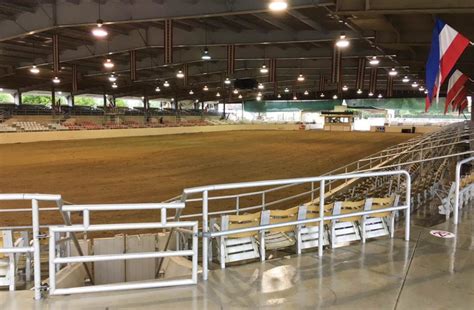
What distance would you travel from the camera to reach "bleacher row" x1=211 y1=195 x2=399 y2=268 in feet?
18.4

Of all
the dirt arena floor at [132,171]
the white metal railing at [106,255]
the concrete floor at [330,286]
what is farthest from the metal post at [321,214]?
the dirt arena floor at [132,171]

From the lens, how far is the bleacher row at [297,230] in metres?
5.60

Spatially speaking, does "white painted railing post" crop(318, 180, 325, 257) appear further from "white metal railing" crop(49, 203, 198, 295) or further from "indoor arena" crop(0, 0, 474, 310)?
"white metal railing" crop(49, 203, 198, 295)

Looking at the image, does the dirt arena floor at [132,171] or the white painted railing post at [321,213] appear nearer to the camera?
the white painted railing post at [321,213]

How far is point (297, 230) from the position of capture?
5.83 m

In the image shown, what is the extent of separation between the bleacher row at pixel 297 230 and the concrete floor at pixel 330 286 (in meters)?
0.34

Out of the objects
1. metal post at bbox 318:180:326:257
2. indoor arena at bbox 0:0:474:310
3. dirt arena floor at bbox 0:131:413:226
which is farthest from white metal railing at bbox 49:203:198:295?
dirt arena floor at bbox 0:131:413:226

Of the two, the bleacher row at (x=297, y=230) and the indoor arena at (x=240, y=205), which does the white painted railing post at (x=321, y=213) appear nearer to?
the indoor arena at (x=240, y=205)

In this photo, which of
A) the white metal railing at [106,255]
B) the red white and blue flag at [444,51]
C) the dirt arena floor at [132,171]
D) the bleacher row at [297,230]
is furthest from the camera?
the dirt arena floor at [132,171]

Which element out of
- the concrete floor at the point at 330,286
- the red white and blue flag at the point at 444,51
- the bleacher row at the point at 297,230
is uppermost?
the red white and blue flag at the point at 444,51

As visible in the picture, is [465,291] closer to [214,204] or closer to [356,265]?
[356,265]

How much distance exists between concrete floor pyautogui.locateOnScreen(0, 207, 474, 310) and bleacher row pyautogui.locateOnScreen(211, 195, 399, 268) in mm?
341

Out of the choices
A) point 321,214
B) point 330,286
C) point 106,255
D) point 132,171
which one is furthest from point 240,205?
point 106,255

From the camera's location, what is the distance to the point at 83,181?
→ 16.2m
